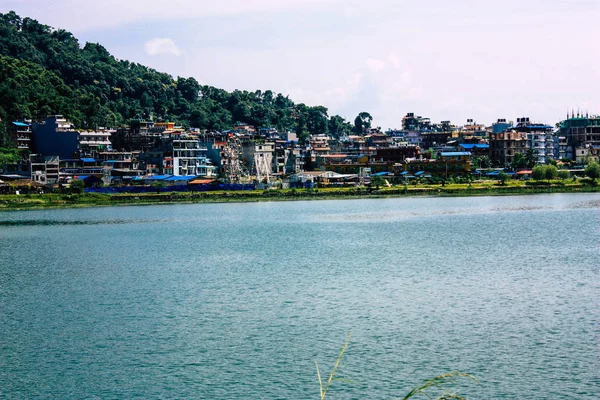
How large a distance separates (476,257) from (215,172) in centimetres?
7525

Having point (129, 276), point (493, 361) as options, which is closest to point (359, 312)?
point (493, 361)

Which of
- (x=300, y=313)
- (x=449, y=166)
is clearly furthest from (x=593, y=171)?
(x=300, y=313)

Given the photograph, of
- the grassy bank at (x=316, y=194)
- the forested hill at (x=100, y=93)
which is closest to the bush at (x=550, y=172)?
the grassy bank at (x=316, y=194)

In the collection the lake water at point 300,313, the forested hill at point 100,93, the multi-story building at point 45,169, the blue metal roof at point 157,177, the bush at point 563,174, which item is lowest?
the lake water at point 300,313

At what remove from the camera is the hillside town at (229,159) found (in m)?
101

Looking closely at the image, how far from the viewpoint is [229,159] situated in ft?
367

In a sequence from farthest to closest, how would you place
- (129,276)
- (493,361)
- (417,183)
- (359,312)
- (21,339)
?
(417,183) < (129,276) < (359,312) < (21,339) < (493,361)

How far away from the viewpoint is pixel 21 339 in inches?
935

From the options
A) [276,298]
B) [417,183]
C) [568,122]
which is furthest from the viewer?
[568,122]

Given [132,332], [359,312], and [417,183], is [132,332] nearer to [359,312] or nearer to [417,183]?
[359,312]

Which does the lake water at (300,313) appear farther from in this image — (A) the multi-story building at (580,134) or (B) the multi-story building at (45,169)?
(A) the multi-story building at (580,134)

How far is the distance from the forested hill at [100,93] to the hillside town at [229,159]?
8548 mm

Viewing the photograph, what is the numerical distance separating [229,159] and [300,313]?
8696 centimetres

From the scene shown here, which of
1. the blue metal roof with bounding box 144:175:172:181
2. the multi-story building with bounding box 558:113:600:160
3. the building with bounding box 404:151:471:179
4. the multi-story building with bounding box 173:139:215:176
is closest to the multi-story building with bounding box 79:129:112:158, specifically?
the blue metal roof with bounding box 144:175:172:181
